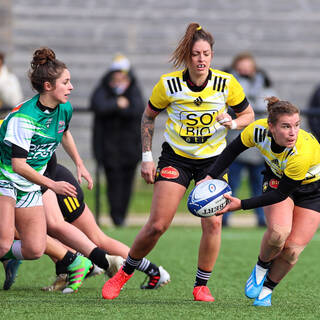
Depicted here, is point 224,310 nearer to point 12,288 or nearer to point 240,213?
point 12,288

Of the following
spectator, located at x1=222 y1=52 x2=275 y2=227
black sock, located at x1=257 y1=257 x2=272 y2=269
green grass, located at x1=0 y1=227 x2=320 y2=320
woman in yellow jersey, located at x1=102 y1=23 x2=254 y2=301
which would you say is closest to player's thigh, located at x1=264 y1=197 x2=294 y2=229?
black sock, located at x1=257 y1=257 x2=272 y2=269

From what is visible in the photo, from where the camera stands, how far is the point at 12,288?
629 cm

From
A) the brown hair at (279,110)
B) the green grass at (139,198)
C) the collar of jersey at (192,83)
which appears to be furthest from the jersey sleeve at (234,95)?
the green grass at (139,198)

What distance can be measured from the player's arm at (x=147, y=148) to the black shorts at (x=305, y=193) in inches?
30.7

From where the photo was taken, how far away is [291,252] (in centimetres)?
548

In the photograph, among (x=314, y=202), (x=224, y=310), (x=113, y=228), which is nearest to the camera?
(x=224, y=310)

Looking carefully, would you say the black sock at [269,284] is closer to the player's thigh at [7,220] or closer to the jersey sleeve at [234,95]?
the jersey sleeve at [234,95]

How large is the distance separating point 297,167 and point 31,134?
67.1 inches

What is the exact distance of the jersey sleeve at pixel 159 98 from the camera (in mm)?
5672

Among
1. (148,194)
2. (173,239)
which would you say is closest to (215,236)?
(173,239)

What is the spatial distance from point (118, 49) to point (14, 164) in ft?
34.4

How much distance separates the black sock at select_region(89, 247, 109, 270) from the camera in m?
5.97

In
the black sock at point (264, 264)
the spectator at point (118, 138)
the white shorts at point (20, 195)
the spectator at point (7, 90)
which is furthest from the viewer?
the spectator at point (7, 90)

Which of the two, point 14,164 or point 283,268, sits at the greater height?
point 14,164
